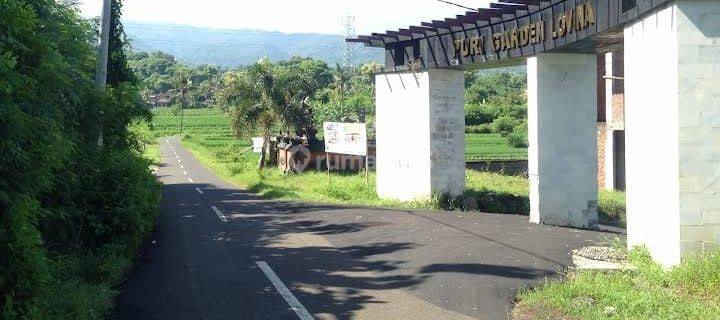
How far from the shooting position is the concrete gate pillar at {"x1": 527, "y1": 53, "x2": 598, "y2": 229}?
16734 millimetres

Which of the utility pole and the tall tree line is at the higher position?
the utility pole

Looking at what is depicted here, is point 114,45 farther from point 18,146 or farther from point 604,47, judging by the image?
point 18,146

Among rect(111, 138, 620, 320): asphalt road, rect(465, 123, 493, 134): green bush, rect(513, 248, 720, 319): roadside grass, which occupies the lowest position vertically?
rect(111, 138, 620, 320): asphalt road

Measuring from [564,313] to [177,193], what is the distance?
22.1 m

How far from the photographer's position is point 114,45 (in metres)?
19.8

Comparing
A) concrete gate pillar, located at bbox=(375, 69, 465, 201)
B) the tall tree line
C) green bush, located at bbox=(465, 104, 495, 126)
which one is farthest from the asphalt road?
green bush, located at bbox=(465, 104, 495, 126)

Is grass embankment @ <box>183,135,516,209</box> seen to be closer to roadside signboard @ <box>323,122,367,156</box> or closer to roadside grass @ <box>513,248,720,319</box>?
roadside signboard @ <box>323,122,367,156</box>

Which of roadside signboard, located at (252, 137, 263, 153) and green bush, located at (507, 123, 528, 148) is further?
green bush, located at (507, 123, 528, 148)

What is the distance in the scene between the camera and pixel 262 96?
36.8 metres

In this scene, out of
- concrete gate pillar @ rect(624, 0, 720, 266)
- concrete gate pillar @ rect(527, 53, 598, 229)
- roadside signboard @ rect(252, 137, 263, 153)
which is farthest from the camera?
roadside signboard @ rect(252, 137, 263, 153)

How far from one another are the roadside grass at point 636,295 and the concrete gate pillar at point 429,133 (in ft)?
38.8

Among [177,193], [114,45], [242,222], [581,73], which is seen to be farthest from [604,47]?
[177,193]

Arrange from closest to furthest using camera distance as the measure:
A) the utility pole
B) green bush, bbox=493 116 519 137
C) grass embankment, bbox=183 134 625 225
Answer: the utility pole, grass embankment, bbox=183 134 625 225, green bush, bbox=493 116 519 137

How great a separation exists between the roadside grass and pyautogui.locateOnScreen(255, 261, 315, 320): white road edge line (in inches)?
94.3
